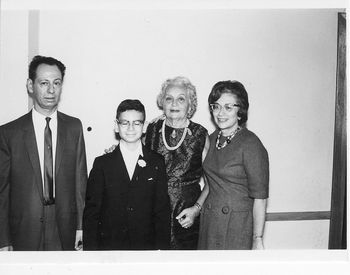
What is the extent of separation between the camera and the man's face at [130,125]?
64.2 inches

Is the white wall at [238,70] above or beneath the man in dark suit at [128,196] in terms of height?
above

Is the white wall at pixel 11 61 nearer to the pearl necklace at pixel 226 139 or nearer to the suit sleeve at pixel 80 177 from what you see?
the suit sleeve at pixel 80 177

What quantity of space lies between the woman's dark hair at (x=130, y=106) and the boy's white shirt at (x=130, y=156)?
0.13 meters

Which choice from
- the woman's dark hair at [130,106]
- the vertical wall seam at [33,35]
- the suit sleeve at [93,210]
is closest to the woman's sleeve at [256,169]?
the woman's dark hair at [130,106]

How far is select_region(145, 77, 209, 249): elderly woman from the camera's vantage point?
1659 millimetres

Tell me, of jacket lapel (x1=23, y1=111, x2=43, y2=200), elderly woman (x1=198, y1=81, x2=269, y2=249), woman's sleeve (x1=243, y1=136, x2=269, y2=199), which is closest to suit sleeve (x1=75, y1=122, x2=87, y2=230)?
jacket lapel (x1=23, y1=111, x2=43, y2=200)

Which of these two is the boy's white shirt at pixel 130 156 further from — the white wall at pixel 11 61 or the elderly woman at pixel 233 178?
the white wall at pixel 11 61

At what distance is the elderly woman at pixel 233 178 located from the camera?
1623mm

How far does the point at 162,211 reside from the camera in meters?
1.64

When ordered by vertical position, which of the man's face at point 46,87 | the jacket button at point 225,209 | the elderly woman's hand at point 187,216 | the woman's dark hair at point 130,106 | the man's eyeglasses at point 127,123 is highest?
the man's face at point 46,87

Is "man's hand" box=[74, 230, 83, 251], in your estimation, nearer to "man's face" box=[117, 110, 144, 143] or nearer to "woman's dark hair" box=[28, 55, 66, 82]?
"man's face" box=[117, 110, 144, 143]

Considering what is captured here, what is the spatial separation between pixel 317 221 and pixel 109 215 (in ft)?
2.96

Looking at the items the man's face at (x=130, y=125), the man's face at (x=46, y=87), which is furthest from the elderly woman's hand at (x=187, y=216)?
the man's face at (x=46, y=87)

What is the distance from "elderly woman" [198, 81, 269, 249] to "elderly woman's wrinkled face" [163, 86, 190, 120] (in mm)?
108
